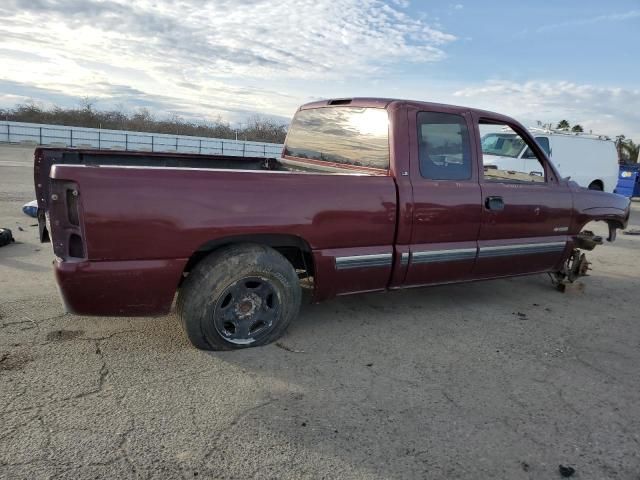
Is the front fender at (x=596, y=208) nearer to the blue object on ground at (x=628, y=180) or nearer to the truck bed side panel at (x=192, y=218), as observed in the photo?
the truck bed side panel at (x=192, y=218)

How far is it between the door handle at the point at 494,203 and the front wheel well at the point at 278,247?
1.71 meters

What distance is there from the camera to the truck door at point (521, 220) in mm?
→ 4512

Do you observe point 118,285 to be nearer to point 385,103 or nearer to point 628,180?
point 385,103

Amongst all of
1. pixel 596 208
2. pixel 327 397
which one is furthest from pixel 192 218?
pixel 596 208

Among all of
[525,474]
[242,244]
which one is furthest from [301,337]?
[525,474]

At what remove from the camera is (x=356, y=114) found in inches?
175

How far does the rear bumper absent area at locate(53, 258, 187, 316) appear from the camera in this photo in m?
3.00

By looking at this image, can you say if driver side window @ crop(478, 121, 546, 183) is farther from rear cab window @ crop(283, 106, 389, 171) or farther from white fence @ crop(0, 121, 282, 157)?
white fence @ crop(0, 121, 282, 157)

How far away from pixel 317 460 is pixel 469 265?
2600 millimetres

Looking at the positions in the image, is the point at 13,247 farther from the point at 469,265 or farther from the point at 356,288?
the point at 469,265

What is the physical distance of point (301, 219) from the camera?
3.52m

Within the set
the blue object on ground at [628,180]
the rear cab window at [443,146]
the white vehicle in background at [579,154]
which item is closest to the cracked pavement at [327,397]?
the rear cab window at [443,146]

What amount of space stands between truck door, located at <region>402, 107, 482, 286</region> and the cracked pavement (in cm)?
56

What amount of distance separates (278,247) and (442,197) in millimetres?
1416
